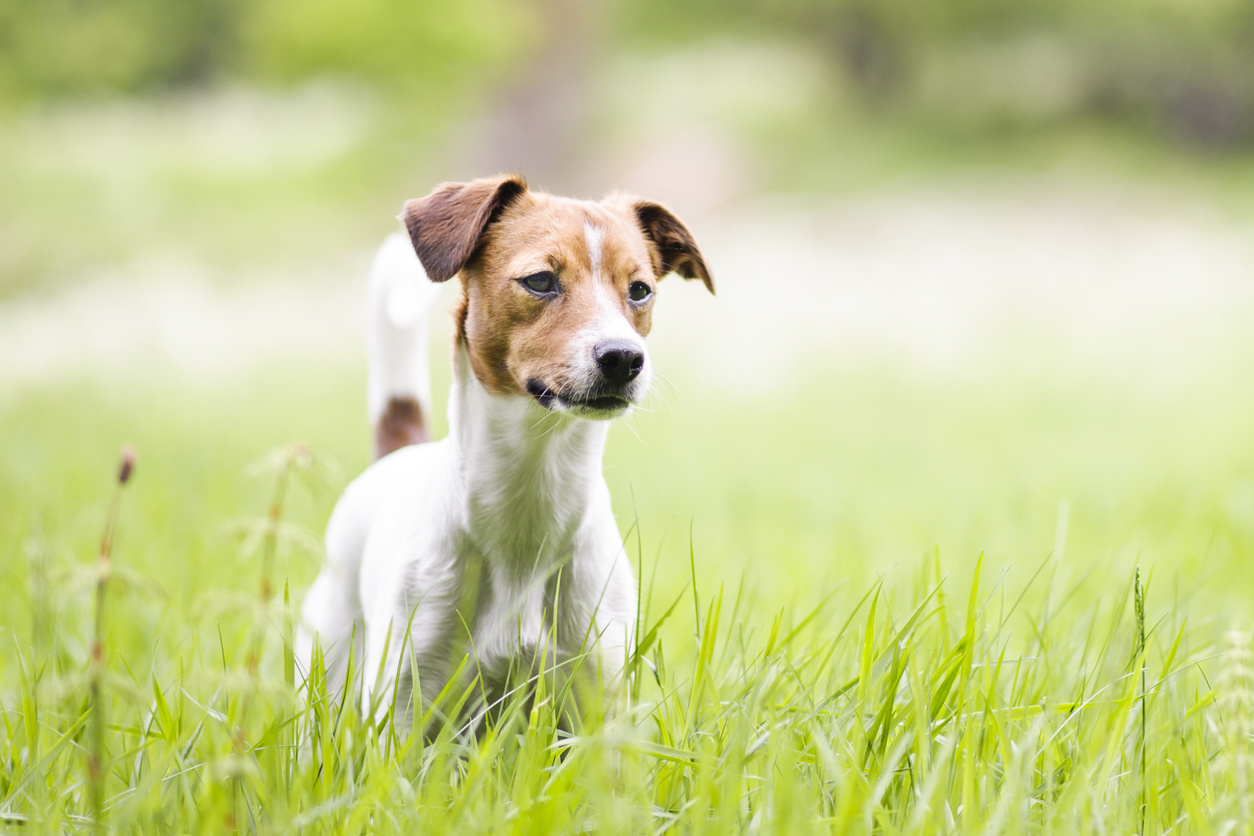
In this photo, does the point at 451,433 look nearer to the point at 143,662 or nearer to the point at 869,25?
the point at 143,662

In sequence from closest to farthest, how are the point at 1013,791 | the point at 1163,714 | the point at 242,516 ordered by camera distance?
the point at 1013,791, the point at 1163,714, the point at 242,516

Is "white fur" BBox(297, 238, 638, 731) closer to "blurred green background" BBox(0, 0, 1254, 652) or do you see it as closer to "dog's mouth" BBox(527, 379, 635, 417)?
"dog's mouth" BBox(527, 379, 635, 417)

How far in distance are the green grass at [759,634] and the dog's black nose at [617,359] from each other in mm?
139

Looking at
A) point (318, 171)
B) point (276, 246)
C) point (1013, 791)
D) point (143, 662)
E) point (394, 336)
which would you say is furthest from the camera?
point (318, 171)

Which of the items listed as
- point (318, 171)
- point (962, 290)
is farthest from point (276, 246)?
point (962, 290)

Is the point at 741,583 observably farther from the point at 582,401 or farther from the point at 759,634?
the point at 759,634

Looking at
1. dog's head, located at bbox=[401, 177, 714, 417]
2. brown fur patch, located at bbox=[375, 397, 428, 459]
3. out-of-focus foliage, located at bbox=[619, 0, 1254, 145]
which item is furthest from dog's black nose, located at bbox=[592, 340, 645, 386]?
out-of-focus foliage, located at bbox=[619, 0, 1254, 145]

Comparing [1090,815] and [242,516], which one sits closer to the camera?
[1090,815]

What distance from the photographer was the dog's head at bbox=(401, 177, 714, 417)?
2459 millimetres

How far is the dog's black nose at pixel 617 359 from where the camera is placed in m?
2.41

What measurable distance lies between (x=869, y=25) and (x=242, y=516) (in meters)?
25.7

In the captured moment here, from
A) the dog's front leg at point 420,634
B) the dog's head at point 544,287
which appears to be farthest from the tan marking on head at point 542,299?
the dog's front leg at point 420,634

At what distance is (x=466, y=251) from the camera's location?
263 cm

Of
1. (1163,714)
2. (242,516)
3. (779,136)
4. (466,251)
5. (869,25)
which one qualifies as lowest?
(242,516)
